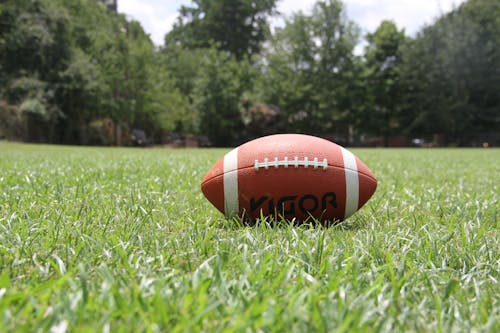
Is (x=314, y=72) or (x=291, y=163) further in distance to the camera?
(x=314, y=72)

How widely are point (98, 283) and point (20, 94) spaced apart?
28970 mm

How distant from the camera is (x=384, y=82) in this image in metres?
37.4

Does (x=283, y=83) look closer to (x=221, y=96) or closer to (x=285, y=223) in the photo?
(x=221, y=96)

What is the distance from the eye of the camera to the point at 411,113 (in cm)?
3728

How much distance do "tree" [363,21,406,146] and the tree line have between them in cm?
9

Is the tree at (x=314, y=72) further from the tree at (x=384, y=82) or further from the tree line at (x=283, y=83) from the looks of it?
the tree at (x=384, y=82)

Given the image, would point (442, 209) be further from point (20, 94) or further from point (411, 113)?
point (411, 113)

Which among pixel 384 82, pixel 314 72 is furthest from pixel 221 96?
pixel 384 82

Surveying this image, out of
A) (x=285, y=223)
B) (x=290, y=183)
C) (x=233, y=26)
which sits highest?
(x=233, y=26)

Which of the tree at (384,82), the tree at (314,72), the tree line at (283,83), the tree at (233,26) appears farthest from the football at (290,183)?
the tree at (233,26)

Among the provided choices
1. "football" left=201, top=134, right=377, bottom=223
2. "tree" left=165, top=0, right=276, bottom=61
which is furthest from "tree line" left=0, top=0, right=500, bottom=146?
"football" left=201, top=134, right=377, bottom=223

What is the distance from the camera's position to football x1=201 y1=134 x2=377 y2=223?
99.8 inches

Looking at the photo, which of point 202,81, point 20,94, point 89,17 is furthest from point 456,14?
point 20,94

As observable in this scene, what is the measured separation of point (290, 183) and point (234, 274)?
3.35 ft
